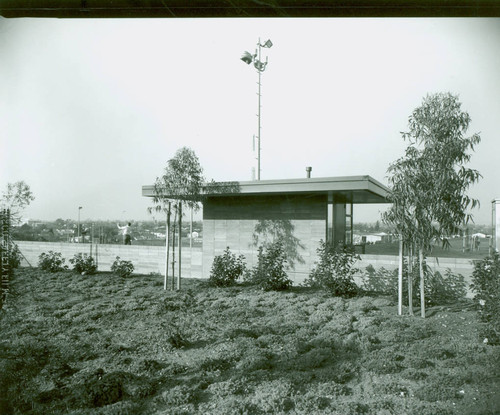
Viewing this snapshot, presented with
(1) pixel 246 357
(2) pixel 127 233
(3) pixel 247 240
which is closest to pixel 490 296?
(1) pixel 246 357

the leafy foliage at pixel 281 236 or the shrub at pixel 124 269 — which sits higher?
the leafy foliage at pixel 281 236

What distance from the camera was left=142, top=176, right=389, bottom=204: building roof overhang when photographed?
8.57 metres

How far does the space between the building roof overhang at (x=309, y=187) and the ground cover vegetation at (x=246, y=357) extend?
2.59 m

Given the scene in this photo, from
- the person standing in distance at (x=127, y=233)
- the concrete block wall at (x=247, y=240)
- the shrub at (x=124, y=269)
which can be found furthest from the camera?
the person standing in distance at (x=127, y=233)

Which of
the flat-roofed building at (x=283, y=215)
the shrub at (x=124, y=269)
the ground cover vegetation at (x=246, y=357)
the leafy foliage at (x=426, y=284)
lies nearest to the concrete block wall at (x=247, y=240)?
the flat-roofed building at (x=283, y=215)

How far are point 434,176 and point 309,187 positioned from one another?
3334 millimetres

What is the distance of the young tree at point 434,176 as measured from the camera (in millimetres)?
6113

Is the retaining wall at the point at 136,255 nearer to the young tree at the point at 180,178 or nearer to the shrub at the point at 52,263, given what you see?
the shrub at the point at 52,263

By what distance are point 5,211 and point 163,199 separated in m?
4.97

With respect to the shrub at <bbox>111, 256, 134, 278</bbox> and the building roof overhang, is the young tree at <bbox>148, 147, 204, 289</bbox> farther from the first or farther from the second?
the shrub at <bbox>111, 256, 134, 278</bbox>

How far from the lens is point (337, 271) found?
27.8 ft

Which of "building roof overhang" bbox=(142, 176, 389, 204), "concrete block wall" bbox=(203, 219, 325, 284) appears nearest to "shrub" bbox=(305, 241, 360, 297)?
"concrete block wall" bbox=(203, 219, 325, 284)

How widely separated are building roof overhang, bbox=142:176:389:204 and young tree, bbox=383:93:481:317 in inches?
57.7

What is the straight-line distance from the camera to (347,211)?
40.2 ft
